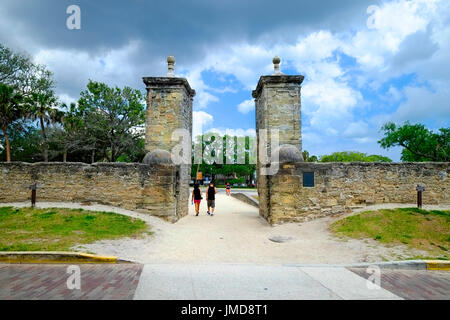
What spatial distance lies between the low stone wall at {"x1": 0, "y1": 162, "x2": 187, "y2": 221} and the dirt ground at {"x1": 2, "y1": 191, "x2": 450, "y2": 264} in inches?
24.7

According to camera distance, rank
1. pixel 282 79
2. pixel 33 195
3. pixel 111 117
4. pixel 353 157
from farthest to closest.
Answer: pixel 353 157, pixel 111 117, pixel 282 79, pixel 33 195

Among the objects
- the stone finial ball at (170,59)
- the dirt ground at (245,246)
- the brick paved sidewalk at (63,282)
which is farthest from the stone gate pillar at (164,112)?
the brick paved sidewalk at (63,282)

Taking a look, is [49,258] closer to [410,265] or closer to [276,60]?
[410,265]

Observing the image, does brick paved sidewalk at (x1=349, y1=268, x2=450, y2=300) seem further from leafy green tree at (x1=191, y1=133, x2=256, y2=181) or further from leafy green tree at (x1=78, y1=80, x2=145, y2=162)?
leafy green tree at (x1=191, y1=133, x2=256, y2=181)

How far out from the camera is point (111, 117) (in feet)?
80.4

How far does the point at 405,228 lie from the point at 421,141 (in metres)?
23.9

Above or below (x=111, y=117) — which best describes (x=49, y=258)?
below

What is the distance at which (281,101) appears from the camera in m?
10.5

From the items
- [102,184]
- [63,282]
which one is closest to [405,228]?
[63,282]

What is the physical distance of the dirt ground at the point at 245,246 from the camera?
5.66 meters

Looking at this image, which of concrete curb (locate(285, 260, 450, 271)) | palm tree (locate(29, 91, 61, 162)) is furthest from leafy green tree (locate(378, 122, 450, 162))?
palm tree (locate(29, 91, 61, 162))

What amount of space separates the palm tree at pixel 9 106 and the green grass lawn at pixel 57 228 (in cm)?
1509

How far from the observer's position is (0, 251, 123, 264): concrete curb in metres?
5.22

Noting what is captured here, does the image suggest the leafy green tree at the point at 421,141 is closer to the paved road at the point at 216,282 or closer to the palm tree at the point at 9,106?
the paved road at the point at 216,282
